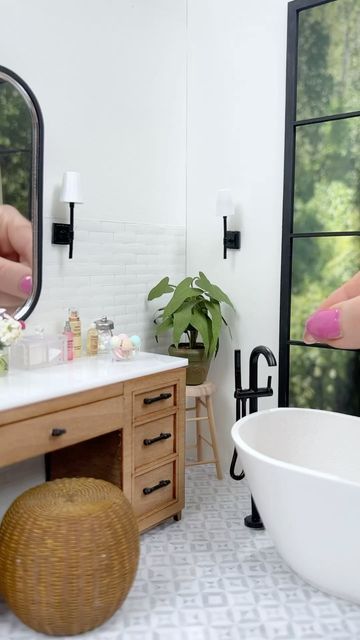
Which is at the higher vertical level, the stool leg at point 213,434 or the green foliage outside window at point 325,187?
the green foliage outside window at point 325,187

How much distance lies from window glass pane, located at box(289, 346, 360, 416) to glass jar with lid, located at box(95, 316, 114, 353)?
1026 mm

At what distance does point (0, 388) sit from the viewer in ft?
7.63

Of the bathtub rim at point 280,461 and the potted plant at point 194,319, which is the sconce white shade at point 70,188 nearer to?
the potted plant at point 194,319

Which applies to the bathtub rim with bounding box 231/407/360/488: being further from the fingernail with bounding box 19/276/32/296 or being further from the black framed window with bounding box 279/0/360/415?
the fingernail with bounding box 19/276/32/296

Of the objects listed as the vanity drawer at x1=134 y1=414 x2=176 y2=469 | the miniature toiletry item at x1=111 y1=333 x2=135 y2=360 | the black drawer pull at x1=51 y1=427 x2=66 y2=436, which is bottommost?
the vanity drawer at x1=134 y1=414 x2=176 y2=469

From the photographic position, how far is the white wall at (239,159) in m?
3.40

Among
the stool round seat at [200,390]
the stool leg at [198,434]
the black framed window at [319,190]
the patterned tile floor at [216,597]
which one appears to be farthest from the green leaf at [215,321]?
the patterned tile floor at [216,597]

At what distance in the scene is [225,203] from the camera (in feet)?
11.3

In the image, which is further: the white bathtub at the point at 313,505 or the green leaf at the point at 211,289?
the green leaf at the point at 211,289

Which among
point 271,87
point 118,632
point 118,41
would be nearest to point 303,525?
point 118,632

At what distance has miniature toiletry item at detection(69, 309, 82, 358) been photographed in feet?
9.67

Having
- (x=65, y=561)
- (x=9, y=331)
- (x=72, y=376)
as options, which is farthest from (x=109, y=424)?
(x=65, y=561)

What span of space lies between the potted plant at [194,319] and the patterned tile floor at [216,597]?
874 mm

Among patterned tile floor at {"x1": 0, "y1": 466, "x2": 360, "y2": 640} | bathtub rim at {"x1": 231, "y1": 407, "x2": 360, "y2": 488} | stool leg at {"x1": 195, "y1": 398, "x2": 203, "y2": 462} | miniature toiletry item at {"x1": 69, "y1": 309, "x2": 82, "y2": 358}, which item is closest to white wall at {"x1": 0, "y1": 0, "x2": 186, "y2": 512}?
miniature toiletry item at {"x1": 69, "y1": 309, "x2": 82, "y2": 358}
